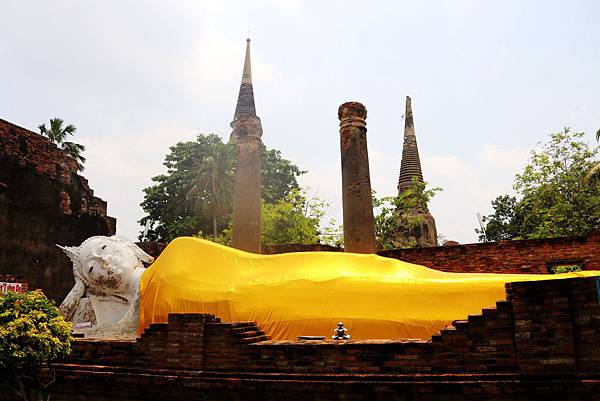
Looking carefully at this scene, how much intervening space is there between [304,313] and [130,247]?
334 centimetres

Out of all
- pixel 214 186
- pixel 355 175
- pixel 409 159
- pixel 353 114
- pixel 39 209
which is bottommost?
pixel 39 209

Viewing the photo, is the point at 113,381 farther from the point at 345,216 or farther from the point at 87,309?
the point at 345,216

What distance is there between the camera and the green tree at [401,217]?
22000 millimetres

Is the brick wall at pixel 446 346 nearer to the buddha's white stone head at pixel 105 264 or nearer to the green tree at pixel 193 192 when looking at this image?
the buddha's white stone head at pixel 105 264

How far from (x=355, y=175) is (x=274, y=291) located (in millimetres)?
3947

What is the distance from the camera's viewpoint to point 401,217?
22531 millimetres

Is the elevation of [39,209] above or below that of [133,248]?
above

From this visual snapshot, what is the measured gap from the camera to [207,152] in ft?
97.3

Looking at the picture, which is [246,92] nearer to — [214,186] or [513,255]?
[513,255]

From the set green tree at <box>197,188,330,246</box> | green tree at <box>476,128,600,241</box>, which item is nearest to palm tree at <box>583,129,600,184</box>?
green tree at <box>476,128,600,241</box>

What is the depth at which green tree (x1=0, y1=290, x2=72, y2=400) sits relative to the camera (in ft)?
15.6

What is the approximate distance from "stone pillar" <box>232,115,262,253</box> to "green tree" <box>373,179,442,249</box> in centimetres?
1145

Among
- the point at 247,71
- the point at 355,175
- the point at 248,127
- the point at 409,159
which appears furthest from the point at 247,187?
the point at 409,159

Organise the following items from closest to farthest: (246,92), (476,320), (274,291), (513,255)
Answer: (476,320)
(274,291)
(513,255)
(246,92)
